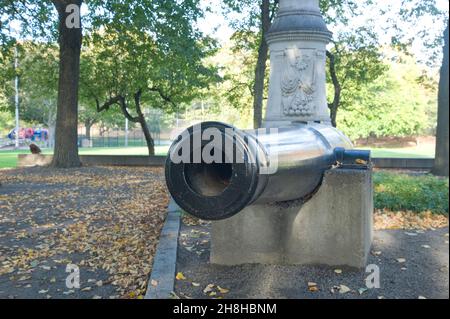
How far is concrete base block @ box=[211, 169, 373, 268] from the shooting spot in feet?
15.3

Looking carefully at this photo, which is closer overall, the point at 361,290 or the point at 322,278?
the point at 361,290

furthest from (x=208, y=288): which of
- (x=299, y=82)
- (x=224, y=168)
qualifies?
(x=299, y=82)

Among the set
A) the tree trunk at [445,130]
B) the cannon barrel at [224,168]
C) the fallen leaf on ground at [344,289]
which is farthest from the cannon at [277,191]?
the tree trunk at [445,130]

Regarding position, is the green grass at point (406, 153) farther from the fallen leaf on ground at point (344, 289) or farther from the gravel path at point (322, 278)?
the fallen leaf on ground at point (344, 289)

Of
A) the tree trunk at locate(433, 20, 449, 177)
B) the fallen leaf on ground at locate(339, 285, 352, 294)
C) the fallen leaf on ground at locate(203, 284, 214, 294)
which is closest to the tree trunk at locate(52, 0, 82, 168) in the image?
the tree trunk at locate(433, 20, 449, 177)

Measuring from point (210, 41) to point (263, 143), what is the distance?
19.0 metres

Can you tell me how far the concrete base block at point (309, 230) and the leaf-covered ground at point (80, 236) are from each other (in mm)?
937

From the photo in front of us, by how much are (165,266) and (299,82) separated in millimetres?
4358

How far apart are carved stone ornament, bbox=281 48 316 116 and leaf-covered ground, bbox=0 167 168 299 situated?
282cm

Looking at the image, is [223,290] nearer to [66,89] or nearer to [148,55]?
[66,89]

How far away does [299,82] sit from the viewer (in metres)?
8.02

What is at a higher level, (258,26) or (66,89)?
(258,26)

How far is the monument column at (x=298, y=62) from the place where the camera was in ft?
25.6
